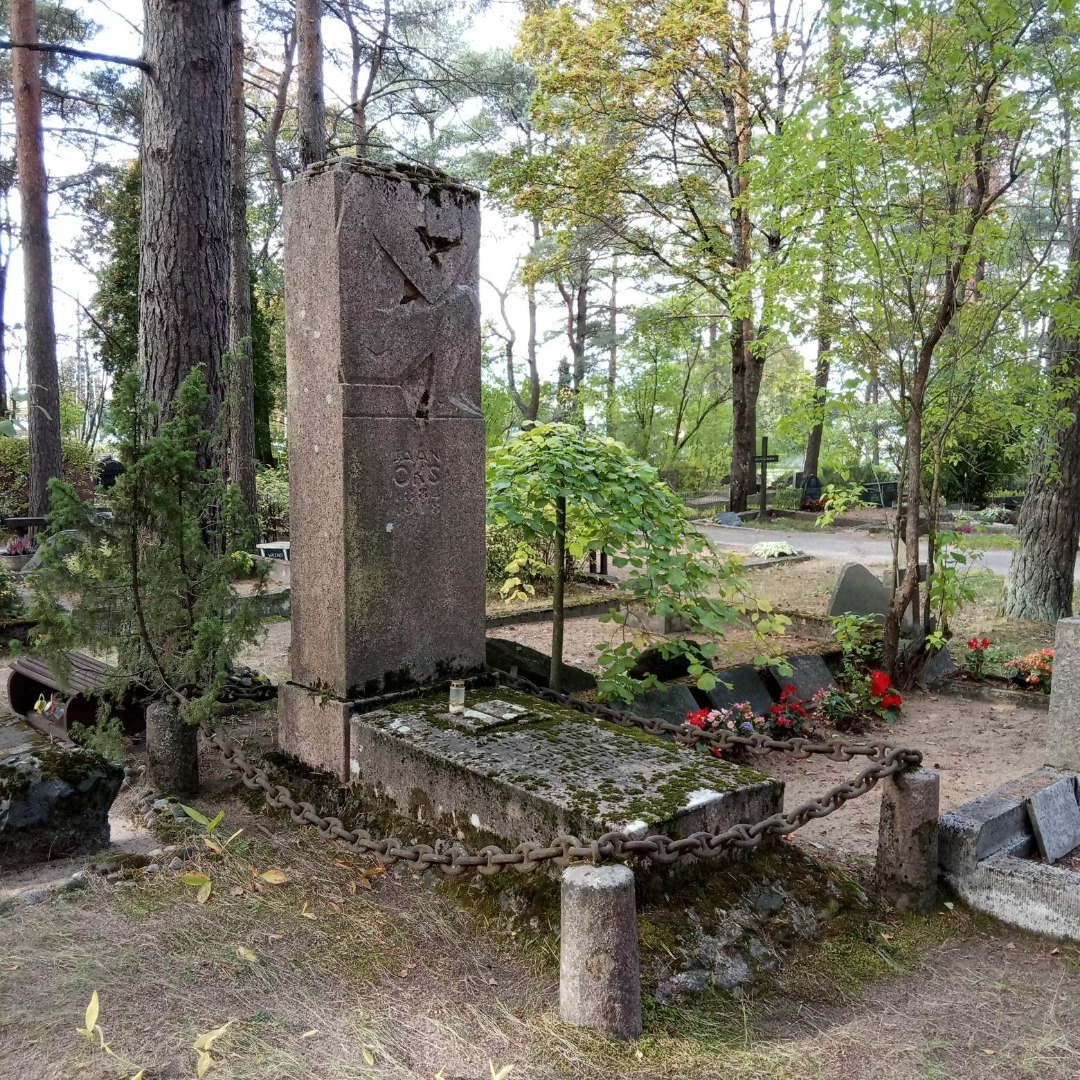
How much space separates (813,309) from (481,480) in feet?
13.7

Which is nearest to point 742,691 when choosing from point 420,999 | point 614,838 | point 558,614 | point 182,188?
point 558,614

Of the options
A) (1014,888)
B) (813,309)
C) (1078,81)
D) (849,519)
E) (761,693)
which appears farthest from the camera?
(849,519)

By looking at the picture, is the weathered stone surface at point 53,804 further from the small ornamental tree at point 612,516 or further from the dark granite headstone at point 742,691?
the dark granite headstone at point 742,691

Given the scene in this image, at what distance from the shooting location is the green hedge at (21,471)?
1830 centimetres

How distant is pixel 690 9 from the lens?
49.6 ft

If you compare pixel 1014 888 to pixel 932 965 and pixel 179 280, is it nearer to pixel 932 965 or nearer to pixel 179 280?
pixel 932 965

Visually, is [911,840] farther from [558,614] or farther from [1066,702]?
[558,614]

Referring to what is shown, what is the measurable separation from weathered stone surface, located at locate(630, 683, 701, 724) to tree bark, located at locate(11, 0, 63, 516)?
12.4 metres

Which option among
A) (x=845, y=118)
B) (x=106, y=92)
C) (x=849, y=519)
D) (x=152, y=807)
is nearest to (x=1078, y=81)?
(x=845, y=118)

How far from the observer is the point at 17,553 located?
43.4 ft

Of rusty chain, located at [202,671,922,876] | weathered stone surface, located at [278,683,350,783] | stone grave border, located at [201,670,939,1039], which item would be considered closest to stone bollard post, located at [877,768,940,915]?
stone grave border, located at [201,670,939,1039]

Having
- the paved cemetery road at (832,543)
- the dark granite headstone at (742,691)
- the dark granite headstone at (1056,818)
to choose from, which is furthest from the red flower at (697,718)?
the paved cemetery road at (832,543)

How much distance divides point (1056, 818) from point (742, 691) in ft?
8.53

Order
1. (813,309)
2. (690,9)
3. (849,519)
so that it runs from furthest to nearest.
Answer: (849,519), (690,9), (813,309)
